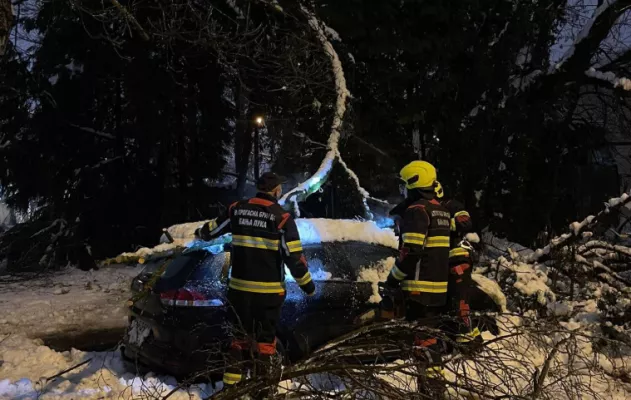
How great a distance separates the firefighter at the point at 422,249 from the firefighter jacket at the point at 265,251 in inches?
30.6

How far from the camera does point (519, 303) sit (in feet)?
20.3

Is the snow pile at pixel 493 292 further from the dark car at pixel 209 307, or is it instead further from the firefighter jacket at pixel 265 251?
the firefighter jacket at pixel 265 251

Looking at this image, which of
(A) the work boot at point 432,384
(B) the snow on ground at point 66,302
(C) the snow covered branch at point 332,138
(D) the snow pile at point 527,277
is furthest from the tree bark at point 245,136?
(A) the work boot at point 432,384

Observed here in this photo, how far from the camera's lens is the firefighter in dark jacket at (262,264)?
4.12 m

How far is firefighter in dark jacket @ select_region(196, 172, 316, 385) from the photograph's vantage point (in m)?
4.12

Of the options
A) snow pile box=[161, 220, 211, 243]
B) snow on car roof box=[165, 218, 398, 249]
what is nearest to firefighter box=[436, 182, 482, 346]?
snow on car roof box=[165, 218, 398, 249]

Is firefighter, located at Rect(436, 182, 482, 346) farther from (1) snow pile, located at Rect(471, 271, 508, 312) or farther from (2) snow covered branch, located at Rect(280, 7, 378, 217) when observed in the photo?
(2) snow covered branch, located at Rect(280, 7, 378, 217)

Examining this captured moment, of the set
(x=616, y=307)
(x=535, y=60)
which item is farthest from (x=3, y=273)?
(x=535, y=60)

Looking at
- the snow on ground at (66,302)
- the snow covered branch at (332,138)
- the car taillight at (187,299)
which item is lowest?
the snow on ground at (66,302)

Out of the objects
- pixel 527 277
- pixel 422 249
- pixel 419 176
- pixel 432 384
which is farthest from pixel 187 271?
pixel 527 277

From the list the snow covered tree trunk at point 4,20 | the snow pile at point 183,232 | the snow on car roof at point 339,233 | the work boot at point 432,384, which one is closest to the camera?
the work boot at point 432,384

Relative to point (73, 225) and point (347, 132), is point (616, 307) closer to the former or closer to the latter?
point (347, 132)

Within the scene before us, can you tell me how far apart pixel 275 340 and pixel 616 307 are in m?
3.90

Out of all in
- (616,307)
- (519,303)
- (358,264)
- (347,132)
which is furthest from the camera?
(347,132)
